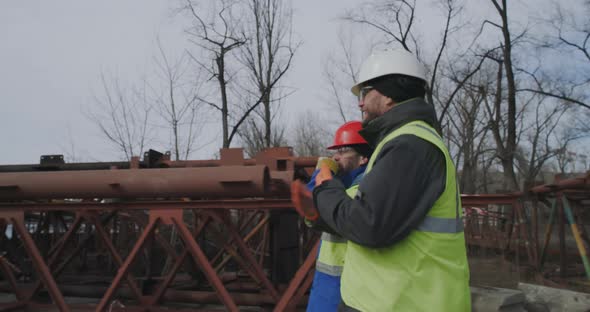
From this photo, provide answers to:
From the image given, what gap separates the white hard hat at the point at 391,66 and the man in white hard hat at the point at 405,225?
0.23m

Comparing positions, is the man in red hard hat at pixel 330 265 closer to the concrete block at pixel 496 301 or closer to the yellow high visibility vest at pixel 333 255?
the yellow high visibility vest at pixel 333 255

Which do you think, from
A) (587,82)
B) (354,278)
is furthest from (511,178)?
(354,278)

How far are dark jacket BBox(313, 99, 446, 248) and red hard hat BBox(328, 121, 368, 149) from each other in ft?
5.73

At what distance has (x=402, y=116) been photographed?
1816 millimetres

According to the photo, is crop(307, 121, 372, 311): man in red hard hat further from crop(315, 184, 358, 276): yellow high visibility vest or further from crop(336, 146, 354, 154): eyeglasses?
crop(336, 146, 354, 154): eyeglasses

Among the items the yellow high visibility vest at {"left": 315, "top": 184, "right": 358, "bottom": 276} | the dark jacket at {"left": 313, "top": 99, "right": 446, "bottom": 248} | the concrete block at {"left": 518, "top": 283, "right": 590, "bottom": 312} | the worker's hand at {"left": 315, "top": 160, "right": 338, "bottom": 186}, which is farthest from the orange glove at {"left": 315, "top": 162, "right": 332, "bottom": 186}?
the concrete block at {"left": 518, "top": 283, "right": 590, "bottom": 312}

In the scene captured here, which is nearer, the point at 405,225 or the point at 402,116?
the point at 405,225

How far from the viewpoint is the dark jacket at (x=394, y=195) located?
1578 mm

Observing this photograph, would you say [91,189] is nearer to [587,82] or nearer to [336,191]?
[336,191]

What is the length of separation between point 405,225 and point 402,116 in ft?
1.49

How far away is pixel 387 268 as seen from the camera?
1.66 metres

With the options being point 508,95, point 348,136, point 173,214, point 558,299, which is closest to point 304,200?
point 348,136

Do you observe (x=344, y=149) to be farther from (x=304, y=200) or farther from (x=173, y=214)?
(x=173, y=214)

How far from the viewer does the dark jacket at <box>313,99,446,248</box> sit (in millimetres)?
1578
